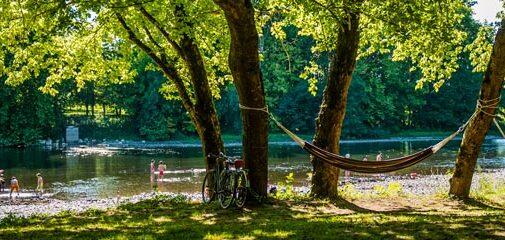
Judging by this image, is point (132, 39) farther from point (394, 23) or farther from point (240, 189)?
point (394, 23)

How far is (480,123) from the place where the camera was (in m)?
10.5

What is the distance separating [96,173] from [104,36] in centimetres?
2060

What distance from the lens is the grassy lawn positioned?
6.39 meters

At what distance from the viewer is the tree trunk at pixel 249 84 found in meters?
8.60

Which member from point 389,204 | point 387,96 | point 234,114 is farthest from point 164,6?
point 387,96

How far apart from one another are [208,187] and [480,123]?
5.36 metres

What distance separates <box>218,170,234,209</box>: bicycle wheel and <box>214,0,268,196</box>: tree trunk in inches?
21.4

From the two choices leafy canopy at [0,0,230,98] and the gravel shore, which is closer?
leafy canopy at [0,0,230,98]

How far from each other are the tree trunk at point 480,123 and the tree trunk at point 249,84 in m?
Answer: 4.07

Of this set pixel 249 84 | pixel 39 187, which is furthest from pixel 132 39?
pixel 39 187

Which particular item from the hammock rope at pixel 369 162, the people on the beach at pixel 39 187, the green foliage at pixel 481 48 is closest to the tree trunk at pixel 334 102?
the hammock rope at pixel 369 162

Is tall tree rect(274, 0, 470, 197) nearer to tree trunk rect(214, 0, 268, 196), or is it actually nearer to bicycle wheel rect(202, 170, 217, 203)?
tree trunk rect(214, 0, 268, 196)

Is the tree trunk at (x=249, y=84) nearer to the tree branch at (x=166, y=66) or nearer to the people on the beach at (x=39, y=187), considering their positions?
the tree branch at (x=166, y=66)

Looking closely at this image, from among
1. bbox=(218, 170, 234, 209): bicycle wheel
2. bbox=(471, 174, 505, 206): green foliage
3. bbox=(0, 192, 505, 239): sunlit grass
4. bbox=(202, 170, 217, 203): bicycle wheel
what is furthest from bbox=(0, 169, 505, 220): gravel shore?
bbox=(218, 170, 234, 209): bicycle wheel
